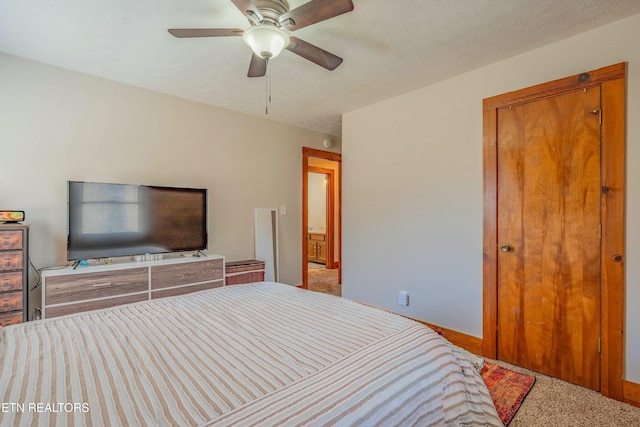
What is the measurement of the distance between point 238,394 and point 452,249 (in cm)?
241

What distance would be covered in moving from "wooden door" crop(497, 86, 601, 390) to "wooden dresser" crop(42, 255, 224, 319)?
2.74m

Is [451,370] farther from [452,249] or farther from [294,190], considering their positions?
[294,190]

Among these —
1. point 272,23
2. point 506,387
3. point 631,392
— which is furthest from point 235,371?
point 631,392

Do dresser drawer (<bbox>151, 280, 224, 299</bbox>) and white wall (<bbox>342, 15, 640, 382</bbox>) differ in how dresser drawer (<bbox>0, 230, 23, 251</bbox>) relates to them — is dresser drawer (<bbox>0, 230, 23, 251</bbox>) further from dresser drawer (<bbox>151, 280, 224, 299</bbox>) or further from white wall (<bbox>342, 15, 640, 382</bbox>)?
white wall (<bbox>342, 15, 640, 382</bbox>)

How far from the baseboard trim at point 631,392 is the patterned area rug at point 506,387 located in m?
0.48

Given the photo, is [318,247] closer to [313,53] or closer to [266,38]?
[313,53]

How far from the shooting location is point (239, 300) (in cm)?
181

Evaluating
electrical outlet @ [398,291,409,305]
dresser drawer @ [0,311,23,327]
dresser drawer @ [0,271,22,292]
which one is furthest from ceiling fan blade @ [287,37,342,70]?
dresser drawer @ [0,311,23,327]

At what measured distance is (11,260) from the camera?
2045 mm

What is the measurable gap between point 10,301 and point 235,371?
213 centimetres

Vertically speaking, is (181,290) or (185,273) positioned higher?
(185,273)

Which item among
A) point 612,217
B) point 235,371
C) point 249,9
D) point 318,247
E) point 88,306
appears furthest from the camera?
point 318,247

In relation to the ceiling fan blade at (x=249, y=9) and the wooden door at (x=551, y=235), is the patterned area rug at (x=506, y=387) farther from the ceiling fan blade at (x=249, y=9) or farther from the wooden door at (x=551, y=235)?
the ceiling fan blade at (x=249, y=9)

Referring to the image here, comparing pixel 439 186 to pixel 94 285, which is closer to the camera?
pixel 94 285
